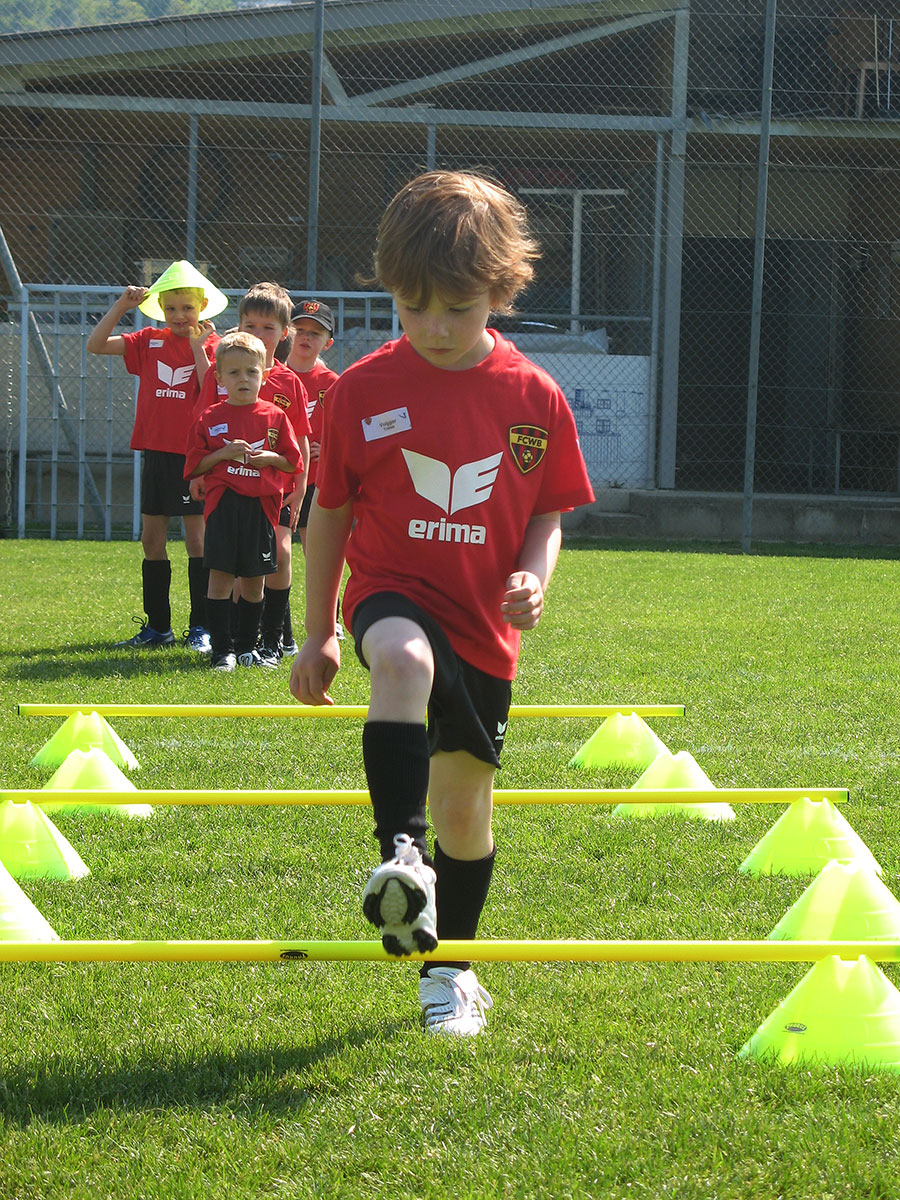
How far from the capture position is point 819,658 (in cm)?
755

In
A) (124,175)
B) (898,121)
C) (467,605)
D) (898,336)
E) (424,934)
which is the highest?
(898,121)

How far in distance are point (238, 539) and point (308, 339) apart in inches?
66.8

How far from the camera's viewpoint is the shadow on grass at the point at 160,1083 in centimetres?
241

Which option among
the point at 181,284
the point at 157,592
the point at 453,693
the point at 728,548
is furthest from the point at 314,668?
the point at 728,548

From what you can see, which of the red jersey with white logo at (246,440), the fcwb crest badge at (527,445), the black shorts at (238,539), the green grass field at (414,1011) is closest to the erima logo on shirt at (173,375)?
the red jersey with white logo at (246,440)

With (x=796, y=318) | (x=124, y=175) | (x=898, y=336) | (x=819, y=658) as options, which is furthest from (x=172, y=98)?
(x=819, y=658)

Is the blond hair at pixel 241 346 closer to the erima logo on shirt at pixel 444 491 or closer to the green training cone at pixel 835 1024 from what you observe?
the erima logo on shirt at pixel 444 491

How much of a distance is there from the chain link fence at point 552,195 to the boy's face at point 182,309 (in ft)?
23.0

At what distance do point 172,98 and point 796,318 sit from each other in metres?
8.62

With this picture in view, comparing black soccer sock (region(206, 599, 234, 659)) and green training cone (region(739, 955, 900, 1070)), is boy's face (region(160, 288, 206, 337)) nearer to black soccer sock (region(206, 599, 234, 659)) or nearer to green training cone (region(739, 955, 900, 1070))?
black soccer sock (region(206, 599, 234, 659))

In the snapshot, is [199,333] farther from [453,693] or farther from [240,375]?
[453,693]

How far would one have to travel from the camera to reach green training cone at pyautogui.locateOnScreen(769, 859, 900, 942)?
10.3 feet

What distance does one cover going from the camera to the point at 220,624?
721cm

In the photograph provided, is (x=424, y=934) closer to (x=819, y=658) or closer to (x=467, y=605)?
(x=467, y=605)
